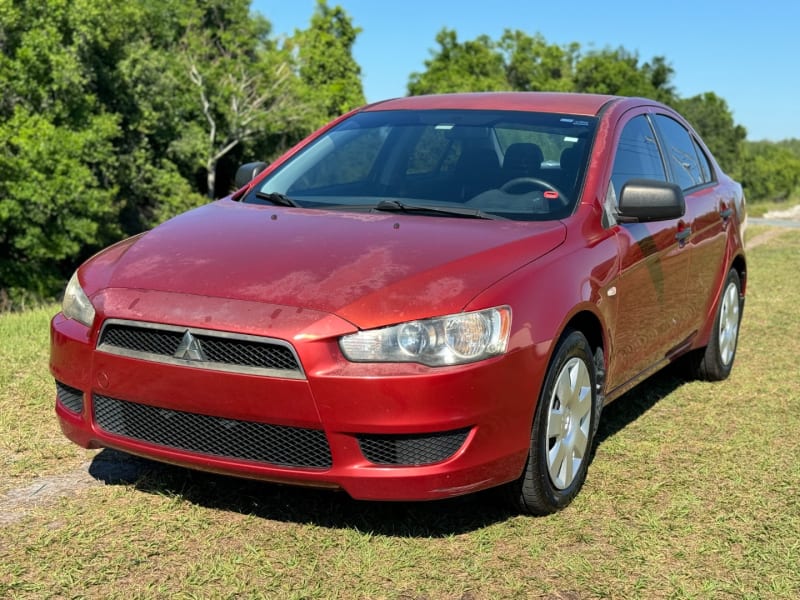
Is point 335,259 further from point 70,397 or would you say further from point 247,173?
point 247,173

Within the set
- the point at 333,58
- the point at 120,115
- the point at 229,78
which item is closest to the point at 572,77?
the point at 333,58

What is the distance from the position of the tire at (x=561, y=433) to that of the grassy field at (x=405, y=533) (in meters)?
0.11

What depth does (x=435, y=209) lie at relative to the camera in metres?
4.19

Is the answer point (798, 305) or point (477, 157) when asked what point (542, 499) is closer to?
point (477, 157)

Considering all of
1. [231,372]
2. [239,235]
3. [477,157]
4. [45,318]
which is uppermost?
[477,157]

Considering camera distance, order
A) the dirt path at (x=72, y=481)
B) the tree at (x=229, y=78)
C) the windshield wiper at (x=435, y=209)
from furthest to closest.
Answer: the tree at (x=229, y=78), the windshield wiper at (x=435, y=209), the dirt path at (x=72, y=481)

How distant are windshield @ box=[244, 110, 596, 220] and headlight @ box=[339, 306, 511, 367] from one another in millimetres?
977

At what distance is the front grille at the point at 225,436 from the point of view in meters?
3.31

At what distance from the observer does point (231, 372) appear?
3.22 m

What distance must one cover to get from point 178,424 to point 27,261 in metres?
34.5

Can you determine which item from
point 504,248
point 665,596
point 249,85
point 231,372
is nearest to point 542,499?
point 665,596

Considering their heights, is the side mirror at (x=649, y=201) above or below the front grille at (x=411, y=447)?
above

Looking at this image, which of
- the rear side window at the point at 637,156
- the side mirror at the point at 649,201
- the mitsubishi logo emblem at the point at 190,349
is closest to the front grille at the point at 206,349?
the mitsubishi logo emblem at the point at 190,349

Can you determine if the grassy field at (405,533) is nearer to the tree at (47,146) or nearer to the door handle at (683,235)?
the door handle at (683,235)
